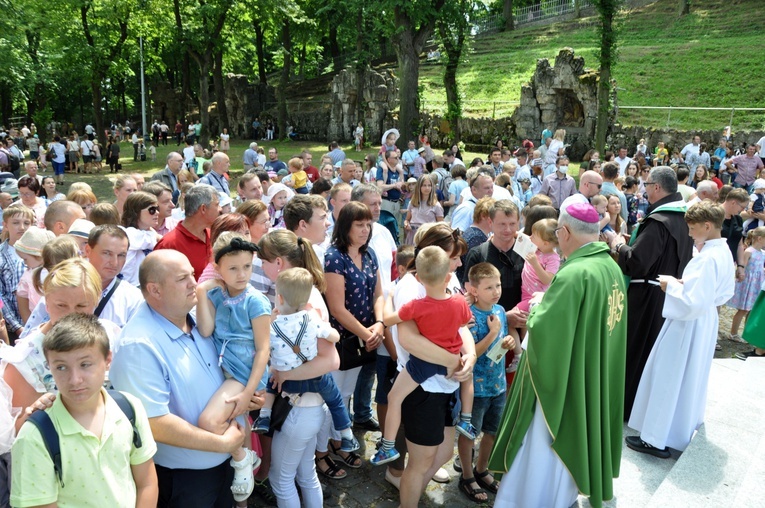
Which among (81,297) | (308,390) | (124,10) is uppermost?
(124,10)

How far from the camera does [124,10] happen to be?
84.4 feet

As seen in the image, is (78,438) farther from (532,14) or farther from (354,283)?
(532,14)

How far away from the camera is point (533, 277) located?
472 centimetres

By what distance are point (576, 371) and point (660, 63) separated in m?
34.8

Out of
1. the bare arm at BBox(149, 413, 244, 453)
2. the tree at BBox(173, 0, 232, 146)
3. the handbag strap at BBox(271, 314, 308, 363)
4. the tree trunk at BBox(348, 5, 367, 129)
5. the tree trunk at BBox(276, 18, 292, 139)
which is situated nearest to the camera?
the bare arm at BBox(149, 413, 244, 453)

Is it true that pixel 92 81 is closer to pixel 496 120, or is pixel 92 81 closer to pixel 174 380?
pixel 496 120

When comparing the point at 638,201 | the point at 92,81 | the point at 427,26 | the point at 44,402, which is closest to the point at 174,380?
the point at 44,402

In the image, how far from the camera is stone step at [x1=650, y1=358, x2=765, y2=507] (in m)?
3.74

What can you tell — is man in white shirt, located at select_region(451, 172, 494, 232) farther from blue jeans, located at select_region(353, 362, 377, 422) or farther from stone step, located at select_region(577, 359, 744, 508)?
stone step, located at select_region(577, 359, 744, 508)

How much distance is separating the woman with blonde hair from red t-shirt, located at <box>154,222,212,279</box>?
1699 millimetres

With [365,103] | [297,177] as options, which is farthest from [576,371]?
[365,103]

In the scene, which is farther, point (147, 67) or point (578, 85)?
point (147, 67)

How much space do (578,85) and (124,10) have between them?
65.9ft

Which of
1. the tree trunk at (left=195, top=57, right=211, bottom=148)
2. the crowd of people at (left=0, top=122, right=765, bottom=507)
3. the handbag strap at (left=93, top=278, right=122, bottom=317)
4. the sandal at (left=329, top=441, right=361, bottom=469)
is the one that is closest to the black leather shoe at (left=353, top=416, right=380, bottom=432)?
the crowd of people at (left=0, top=122, right=765, bottom=507)
